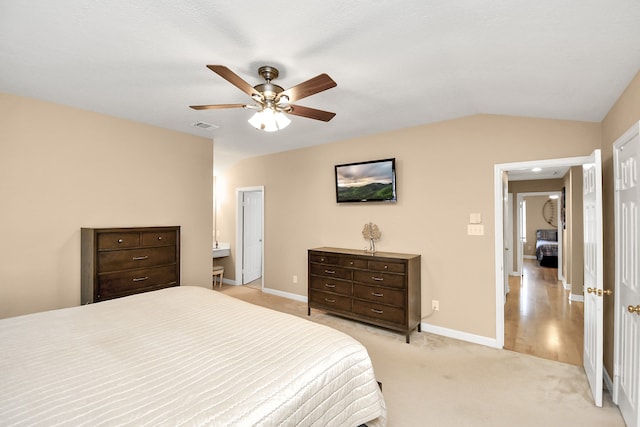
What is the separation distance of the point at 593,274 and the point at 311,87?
2.65m

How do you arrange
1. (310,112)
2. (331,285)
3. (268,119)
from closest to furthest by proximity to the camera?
(268,119) → (310,112) → (331,285)

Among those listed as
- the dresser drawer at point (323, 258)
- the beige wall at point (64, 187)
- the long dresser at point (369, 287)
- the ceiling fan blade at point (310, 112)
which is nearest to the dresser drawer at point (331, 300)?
the long dresser at point (369, 287)

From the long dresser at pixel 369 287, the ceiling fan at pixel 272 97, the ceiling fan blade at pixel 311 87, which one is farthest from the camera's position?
the long dresser at pixel 369 287

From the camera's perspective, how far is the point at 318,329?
1.82 metres

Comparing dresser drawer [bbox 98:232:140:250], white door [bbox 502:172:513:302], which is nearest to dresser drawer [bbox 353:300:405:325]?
white door [bbox 502:172:513:302]

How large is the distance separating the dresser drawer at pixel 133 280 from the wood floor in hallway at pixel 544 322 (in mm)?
3882

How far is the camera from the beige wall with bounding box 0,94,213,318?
109 inches

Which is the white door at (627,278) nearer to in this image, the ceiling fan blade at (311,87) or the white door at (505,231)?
the white door at (505,231)

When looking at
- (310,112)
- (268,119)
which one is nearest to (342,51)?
(310,112)

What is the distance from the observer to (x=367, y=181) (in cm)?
415

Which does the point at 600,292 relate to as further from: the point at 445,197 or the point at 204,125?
the point at 204,125

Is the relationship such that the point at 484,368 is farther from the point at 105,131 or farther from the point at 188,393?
the point at 105,131

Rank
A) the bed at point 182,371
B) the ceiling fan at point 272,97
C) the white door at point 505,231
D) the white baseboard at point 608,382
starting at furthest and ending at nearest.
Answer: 1. the white door at point 505,231
2. the white baseboard at point 608,382
3. the ceiling fan at point 272,97
4. the bed at point 182,371

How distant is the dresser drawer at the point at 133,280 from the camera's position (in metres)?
2.97
